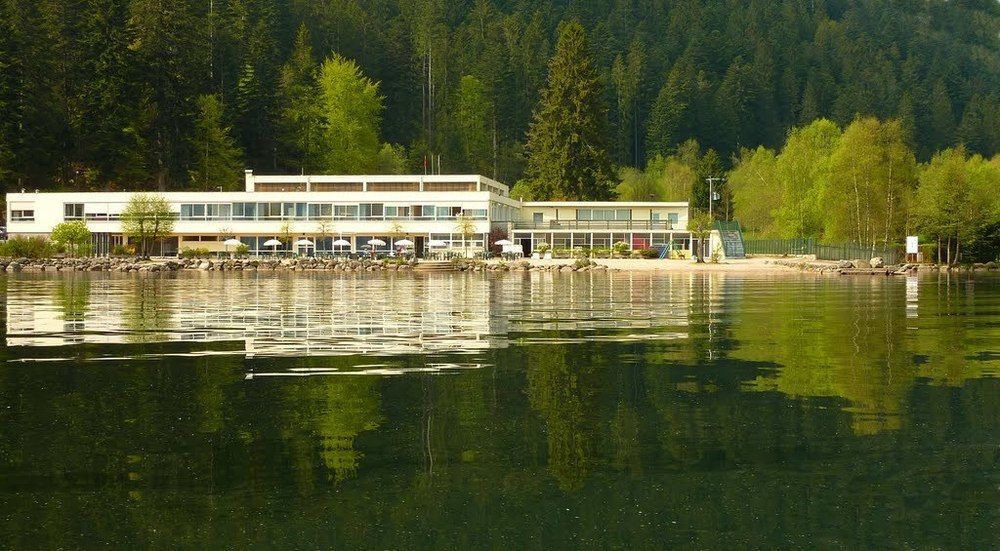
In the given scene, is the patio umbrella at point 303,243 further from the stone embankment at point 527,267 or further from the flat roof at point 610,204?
the flat roof at point 610,204

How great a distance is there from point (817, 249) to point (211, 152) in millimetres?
61622

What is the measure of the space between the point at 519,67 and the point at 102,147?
3282 inches

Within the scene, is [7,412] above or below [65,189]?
below

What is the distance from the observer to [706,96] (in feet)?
655

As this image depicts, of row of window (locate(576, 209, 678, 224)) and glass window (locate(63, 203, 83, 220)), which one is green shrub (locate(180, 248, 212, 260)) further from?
row of window (locate(576, 209, 678, 224))

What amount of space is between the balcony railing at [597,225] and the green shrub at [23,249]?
43.5 m

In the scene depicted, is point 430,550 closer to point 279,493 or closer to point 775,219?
point 279,493

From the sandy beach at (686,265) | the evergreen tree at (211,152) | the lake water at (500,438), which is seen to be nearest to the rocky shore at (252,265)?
the sandy beach at (686,265)

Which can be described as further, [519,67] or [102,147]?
[519,67]

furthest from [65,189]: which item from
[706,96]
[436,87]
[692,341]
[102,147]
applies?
[706,96]

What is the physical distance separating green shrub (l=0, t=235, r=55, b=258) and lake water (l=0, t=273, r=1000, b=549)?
7130cm

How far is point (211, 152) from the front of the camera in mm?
115312

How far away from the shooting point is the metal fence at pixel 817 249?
90.8m

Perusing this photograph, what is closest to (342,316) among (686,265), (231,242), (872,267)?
(872,267)
